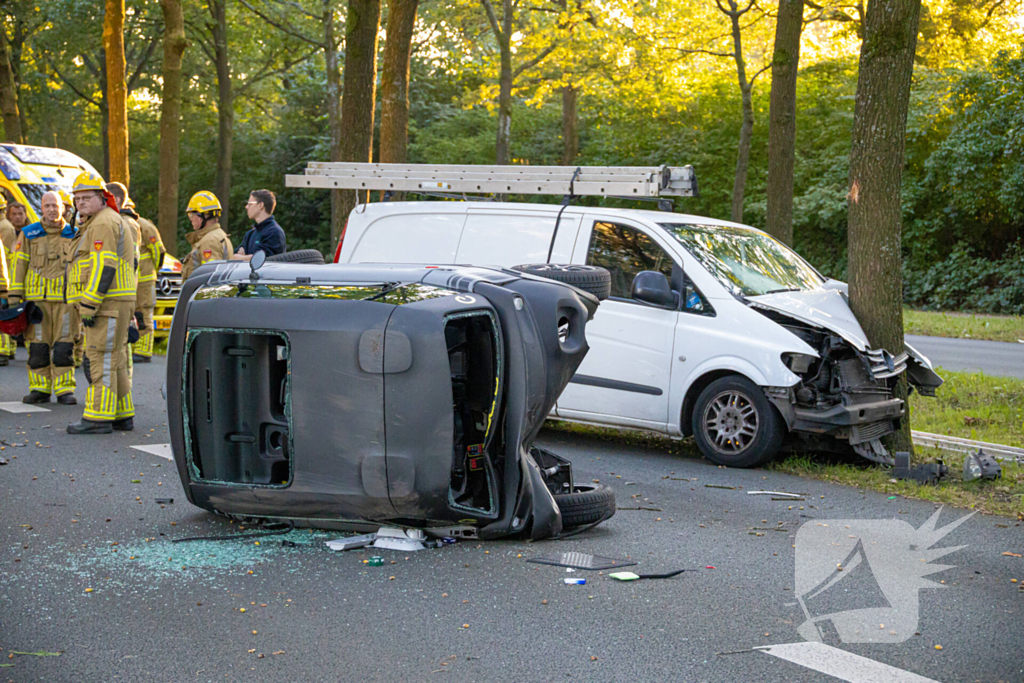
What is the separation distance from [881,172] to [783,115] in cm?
490

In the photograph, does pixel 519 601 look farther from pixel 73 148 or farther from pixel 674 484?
pixel 73 148

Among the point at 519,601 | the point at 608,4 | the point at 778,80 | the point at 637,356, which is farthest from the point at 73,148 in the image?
the point at 519,601

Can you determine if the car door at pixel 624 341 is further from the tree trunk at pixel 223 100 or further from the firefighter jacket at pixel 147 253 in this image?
the tree trunk at pixel 223 100

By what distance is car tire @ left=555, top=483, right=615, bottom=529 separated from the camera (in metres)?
5.36

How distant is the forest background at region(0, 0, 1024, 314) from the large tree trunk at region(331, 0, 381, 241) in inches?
321

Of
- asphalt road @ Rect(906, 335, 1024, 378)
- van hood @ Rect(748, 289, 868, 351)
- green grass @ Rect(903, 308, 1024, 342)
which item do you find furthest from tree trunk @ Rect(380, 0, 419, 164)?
green grass @ Rect(903, 308, 1024, 342)

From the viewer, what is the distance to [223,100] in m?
31.9

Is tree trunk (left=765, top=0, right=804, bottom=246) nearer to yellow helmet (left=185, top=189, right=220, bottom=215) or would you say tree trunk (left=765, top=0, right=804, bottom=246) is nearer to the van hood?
the van hood

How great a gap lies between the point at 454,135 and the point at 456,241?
85.3 feet

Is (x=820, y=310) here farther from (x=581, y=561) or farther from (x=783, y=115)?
(x=783, y=115)

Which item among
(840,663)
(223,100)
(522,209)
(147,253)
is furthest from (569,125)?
(840,663)

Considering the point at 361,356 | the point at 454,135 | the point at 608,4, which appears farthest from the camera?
the point at 454,135

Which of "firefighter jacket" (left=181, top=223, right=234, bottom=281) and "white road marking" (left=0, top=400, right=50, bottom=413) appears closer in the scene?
"white road marking" (left=0, top=400, right=50, bottom=413)

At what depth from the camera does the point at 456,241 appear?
8727mm
